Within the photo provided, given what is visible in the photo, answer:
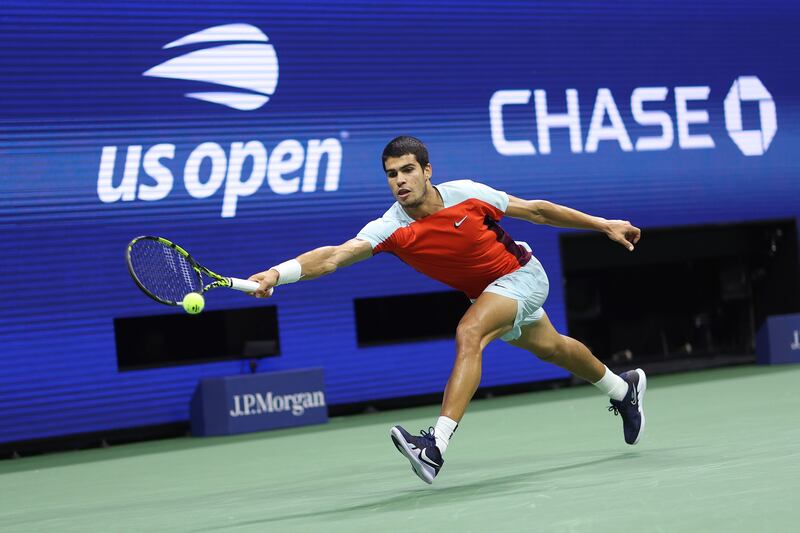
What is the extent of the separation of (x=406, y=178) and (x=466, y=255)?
0.60 meters

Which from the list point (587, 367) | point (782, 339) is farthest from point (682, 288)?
point (587, 367)

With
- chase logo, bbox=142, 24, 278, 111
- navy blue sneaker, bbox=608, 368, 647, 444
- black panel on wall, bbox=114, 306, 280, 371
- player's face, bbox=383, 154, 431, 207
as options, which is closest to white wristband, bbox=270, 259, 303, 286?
player's face, bbox=383, 154, 431, 207

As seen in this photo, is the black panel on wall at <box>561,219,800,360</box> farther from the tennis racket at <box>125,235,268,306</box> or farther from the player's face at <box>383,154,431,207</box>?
the tennis racket at <box>125,235,268,306</box>

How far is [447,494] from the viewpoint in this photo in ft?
21.0

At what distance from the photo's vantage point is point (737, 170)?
15438 mm

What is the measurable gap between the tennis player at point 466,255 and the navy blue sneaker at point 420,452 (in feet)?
0.09

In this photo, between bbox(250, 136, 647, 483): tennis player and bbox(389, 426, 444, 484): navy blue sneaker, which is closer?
bbox(389, 426, 444, 484): navy blue sneaker

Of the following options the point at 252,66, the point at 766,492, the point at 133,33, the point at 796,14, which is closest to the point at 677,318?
the point at 796,14

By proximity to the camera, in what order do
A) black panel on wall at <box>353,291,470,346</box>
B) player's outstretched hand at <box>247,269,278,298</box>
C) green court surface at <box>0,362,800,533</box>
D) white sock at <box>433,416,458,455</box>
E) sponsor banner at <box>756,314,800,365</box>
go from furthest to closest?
sponsor banner at <box>756,314,800,365</box>, black panel on wall at <box>353,291,470,346</box>, white sock at <box>433,416,458,455</box>, player's outstretched hand at <box>247,269,278,298</box>, green court surface at <box>0,362,800,533</box>

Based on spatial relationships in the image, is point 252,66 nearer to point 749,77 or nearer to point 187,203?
point 187,203

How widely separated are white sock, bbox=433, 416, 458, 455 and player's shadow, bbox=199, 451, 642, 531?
24 cm

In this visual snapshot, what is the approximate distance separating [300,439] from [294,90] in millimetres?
3804

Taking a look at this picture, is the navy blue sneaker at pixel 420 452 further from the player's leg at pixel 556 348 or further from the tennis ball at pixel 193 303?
the player's leg at pixel 556 348

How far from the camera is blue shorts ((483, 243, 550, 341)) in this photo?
24.1 ft
